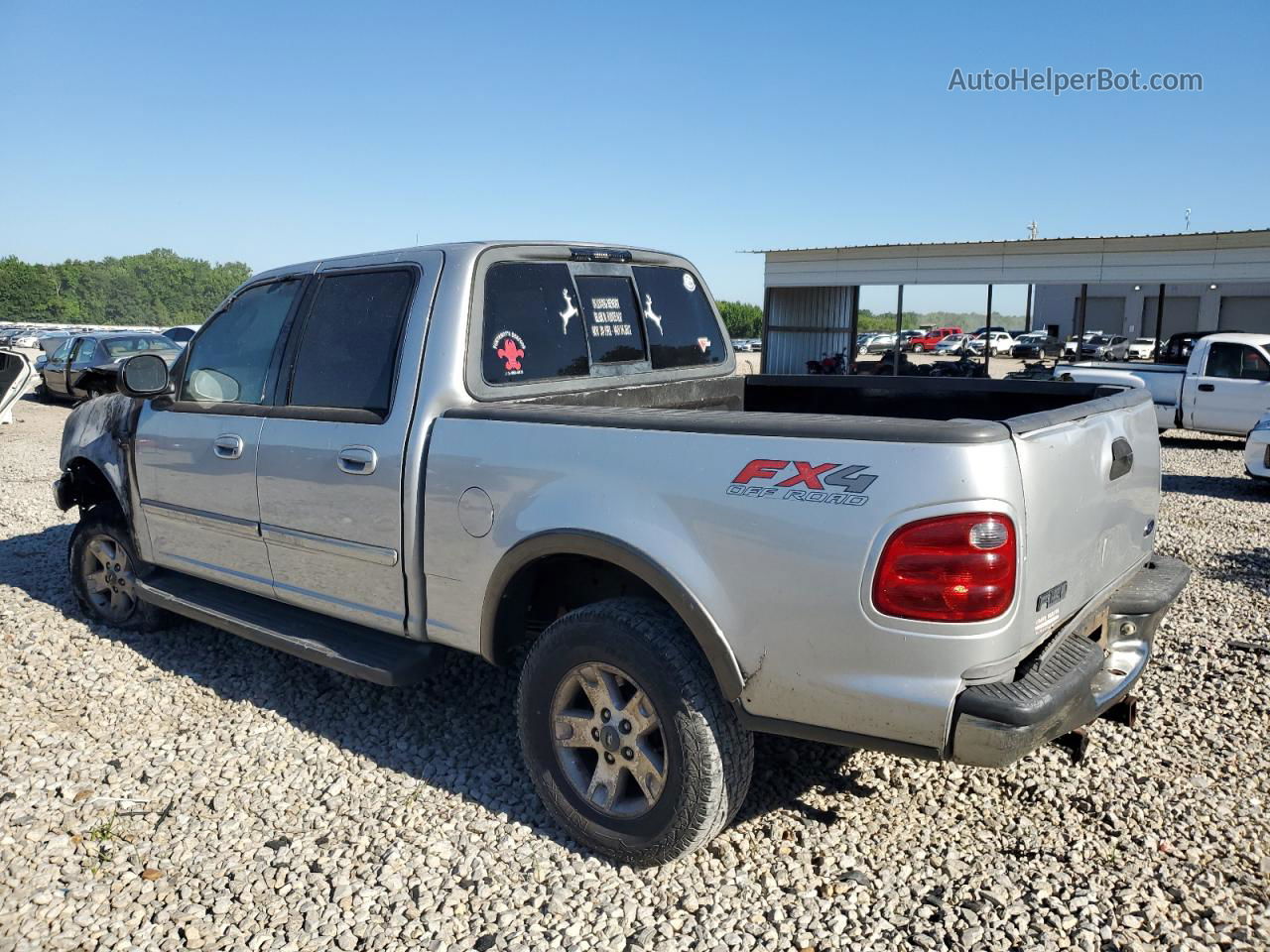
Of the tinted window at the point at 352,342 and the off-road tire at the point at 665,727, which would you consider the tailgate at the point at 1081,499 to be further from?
the tinted window at the point at 352,342

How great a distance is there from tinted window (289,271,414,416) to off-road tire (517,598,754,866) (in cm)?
128

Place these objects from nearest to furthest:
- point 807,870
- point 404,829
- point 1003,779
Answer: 1. point 807,870
2. point 404,829
3. point 1003,779

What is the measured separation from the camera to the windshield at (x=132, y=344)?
18.6 metres

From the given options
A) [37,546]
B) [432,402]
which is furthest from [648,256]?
[37,546]

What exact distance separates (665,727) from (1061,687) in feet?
3.74

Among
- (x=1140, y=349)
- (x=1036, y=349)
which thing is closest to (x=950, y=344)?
(x=1036, y=349)

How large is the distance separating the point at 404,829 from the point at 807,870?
141 cm

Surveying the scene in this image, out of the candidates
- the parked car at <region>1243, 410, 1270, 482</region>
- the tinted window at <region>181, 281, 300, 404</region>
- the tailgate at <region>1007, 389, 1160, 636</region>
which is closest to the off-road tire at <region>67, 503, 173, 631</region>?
the tinted window at <region>181, 281, 300, 404</region>

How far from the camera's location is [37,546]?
7.52 metres

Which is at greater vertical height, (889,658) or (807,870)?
(889,658)

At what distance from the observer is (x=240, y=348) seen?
4547 mm

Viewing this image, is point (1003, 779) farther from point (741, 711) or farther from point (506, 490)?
point (506, 490)

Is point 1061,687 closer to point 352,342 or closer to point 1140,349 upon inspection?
point 352,342

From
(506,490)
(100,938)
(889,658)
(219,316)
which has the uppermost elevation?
(219,316)
